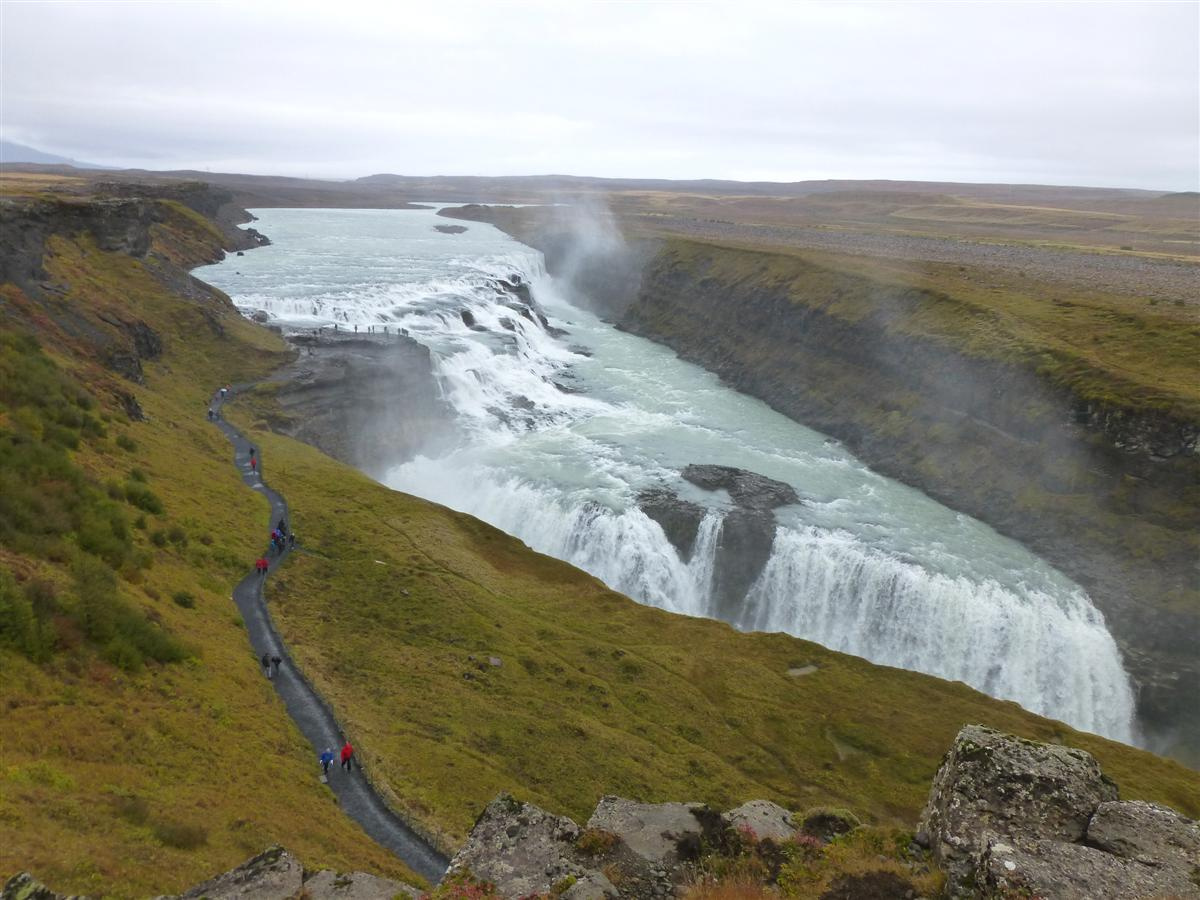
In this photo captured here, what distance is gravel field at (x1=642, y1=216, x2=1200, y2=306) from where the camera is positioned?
246 ft

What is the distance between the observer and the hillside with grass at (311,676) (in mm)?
15438

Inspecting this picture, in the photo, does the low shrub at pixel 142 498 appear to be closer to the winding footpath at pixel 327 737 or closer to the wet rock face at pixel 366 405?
the winding footpath at pixel 327 737

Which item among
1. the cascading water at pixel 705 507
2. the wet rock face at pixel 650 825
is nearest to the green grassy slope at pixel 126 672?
the wet rock face at pixel 650 825

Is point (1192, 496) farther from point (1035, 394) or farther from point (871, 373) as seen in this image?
point (871, 373)

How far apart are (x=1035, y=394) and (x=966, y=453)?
20.4 feet

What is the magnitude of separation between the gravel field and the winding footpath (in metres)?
75.3

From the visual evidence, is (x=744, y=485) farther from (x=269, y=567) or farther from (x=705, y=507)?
(x=269, y=567)

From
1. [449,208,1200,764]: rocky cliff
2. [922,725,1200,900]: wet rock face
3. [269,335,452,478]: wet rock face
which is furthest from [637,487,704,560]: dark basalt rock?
[922,725,1200,900]: wet rock face

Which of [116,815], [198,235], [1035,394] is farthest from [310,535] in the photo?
[198,235]

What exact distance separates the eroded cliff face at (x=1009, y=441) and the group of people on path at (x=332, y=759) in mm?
39007

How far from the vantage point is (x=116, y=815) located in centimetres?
1351

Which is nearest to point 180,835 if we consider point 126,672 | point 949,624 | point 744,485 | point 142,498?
Result: point 126,672

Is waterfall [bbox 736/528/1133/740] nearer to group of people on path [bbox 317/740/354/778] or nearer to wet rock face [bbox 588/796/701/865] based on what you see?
group of people on path [bbox 317/740/354/778]

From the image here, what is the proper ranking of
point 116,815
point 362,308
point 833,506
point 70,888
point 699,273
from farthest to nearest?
point 699,273 → point 362,308 → point 833,506 → point 116,815 → point 70,888
